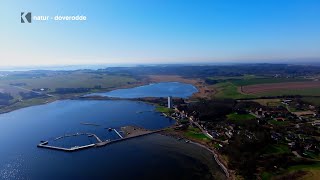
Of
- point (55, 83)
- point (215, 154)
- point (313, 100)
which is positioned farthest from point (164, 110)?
point (55, 83)

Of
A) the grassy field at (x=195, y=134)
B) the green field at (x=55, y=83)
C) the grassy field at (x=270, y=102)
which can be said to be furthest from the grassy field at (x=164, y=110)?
the green field at (x=55, y=83)

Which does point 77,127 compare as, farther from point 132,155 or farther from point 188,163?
point 188,163

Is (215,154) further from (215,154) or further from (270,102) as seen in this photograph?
(270,102)

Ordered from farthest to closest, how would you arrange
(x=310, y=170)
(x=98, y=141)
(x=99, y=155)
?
1. (x=98, y=141)
2. (x=99, y=155)
3. (x=310, y=170)

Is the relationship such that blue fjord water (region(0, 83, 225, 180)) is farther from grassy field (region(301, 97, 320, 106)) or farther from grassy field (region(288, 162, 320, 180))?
grassy field (region(301, 97, 320, 106))

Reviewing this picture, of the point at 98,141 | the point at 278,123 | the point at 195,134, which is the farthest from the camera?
the point at 278,123

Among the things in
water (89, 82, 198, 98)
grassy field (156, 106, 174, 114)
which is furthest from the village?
water (89, 82, 198, 98)

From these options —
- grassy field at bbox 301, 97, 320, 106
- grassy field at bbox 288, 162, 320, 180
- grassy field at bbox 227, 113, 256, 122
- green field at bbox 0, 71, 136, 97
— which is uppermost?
green field at bbox 0, 71, 136, 97

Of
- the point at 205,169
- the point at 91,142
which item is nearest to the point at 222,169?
the point at 205,169

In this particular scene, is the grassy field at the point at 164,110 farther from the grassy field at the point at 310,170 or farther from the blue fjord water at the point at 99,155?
the grassy field at the point at 310,170
